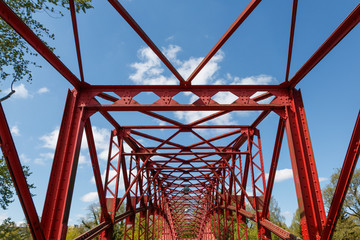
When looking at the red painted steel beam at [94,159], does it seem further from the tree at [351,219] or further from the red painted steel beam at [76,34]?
the tree at [351,219]

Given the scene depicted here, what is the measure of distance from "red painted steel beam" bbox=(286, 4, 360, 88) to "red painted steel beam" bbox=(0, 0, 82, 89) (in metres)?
6.04

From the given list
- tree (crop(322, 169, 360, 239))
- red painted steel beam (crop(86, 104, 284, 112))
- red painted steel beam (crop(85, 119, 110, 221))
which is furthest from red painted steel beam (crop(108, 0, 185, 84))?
tree (crop(322, 169, 360, 239))

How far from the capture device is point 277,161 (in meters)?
7.84

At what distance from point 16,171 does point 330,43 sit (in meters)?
6.75

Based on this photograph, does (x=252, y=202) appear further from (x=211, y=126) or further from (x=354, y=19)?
(x=354, y=19)

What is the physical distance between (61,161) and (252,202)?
26.7ft

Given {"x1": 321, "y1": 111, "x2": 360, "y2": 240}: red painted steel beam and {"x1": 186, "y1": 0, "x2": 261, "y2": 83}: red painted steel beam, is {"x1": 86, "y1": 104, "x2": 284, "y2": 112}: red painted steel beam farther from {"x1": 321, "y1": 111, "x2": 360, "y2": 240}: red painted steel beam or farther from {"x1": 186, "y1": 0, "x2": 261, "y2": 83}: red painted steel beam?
{"x1": 321, "y1": 111, "x2": 360, "y2": 240}: red painted steel beam

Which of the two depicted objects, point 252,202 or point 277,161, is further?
point 252,202

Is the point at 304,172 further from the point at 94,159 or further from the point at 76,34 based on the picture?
the point at 76,34

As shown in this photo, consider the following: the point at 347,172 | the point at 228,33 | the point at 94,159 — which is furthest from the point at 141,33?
the point at 347,172

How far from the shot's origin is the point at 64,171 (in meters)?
6.20

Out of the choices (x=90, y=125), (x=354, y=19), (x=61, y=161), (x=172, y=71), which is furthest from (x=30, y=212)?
(x=354, y=19)

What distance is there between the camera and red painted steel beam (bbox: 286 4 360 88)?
4.89 m

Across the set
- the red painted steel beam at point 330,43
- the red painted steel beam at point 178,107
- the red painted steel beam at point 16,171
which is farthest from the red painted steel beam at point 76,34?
the red painted steel beam at point 330,43
